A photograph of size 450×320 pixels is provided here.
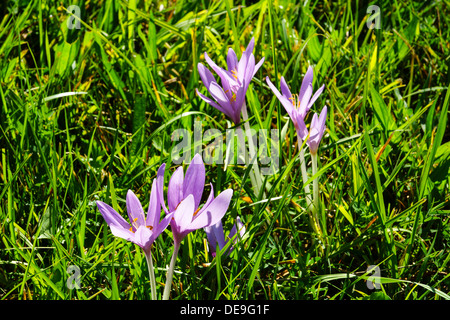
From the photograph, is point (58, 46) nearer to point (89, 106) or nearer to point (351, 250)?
point (89, 106)

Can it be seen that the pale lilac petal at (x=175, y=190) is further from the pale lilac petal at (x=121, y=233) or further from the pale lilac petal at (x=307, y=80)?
the pale lilac petal at (x=307, y=80)

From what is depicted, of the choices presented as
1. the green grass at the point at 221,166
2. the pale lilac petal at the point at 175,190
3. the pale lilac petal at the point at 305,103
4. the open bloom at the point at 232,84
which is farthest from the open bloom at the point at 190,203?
the pale lilac petal at the point at 305,103

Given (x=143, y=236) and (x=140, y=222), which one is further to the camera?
(x=140, y=222)

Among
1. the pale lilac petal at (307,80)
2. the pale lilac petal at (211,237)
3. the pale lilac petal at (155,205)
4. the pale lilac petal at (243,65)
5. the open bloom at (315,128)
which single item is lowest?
the pale lilac petal at (211,237)

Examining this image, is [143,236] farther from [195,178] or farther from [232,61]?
[232,61]

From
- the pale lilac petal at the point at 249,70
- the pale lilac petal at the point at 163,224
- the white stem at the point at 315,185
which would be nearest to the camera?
the pale lilac petal at the point at 163,224

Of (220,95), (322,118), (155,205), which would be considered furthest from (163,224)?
(322,118)
